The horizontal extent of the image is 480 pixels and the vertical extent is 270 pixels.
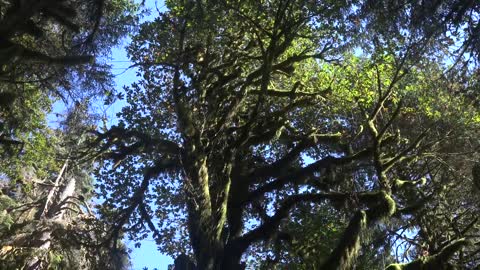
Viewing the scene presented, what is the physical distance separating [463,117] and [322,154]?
4.02 m

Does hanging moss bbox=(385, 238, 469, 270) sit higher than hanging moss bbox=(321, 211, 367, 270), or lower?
lower

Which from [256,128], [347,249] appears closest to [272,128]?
[256,128]

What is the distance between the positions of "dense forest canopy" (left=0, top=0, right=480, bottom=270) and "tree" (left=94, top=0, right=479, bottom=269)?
5cm

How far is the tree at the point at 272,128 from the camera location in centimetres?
1019

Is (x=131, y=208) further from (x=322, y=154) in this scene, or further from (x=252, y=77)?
(x=322, y=154)

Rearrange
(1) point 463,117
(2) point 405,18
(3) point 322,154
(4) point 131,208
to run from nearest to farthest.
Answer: (2) point 405,18 < (4) point 131,208 < (1) point 463,117 < (3) point 322,154

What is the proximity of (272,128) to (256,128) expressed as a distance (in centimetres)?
49

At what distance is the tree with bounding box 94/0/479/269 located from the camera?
33.4 ft

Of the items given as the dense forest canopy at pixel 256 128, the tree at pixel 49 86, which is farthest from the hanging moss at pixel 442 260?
the tree at pixel 49 86

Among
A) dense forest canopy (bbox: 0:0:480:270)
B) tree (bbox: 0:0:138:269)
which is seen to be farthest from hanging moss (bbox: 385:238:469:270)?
tree (bbox: 0:0:138:269)

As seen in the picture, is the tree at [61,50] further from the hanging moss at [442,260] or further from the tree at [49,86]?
the hanging moss at [442,260]

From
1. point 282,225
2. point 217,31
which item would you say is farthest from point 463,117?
point 217,31

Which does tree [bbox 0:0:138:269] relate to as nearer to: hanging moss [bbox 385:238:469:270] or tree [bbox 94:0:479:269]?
tree [bbox 94:0:479:269]

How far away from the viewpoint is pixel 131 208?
10.9 meters
